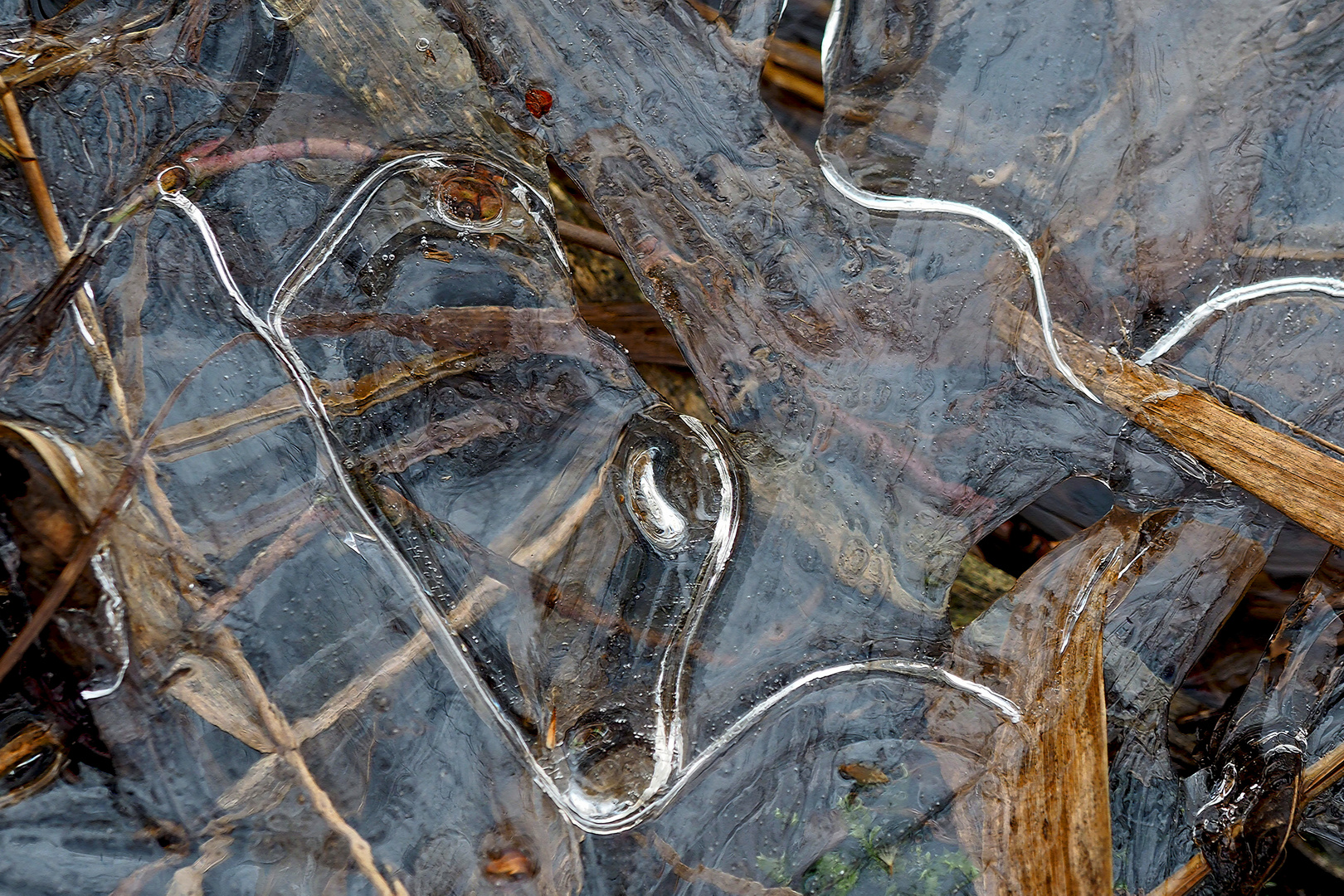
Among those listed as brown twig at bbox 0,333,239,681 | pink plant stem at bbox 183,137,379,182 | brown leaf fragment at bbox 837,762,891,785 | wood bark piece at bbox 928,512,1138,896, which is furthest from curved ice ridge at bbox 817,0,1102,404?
brown twig at bbox 0,333,239,681

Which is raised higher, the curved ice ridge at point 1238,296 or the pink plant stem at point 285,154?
the curved ice ridge at point 1238,296

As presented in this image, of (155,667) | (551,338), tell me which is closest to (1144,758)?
(551,338)

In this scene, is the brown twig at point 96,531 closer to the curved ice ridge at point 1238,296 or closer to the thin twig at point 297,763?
the thin twig at point 297,763

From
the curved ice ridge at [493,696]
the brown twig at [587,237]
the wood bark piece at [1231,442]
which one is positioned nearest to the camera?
the wood bark piece at [1231,442]

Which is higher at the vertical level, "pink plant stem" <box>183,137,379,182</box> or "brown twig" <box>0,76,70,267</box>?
"pink plant stem" <box>183,137,379,182</box>

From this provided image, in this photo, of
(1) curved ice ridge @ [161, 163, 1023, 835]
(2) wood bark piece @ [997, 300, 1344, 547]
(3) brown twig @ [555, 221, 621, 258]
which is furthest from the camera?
(3) brown twig @ [555, 221, 621, 258]

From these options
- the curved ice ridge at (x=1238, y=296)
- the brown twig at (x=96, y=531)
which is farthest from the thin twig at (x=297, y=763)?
the curved ice ridge at (x=1238, y=296)

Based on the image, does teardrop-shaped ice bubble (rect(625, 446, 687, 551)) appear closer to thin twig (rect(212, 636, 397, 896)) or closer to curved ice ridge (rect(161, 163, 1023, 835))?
curved ice ridge (rect(161, 163, 1023, 835))

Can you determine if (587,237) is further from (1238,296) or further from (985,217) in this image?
(1238,296)

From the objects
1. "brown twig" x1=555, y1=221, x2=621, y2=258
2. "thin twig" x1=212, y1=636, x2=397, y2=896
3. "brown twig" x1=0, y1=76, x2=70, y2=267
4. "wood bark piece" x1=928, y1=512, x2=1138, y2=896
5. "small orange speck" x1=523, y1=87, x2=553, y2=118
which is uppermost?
"small orange speck" x1=523, y1=87, x2=553, y2=118
